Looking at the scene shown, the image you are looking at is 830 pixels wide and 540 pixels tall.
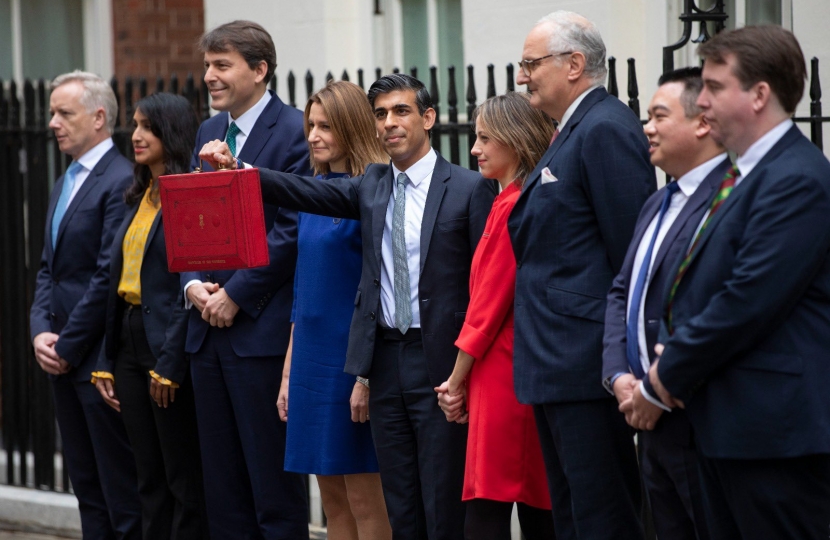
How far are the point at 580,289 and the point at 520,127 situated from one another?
67 centimetres

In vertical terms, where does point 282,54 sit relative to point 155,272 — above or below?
above

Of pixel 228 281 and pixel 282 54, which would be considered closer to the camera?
pixel 228 281

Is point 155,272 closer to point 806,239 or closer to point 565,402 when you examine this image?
point 565,402

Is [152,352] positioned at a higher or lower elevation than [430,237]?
lower

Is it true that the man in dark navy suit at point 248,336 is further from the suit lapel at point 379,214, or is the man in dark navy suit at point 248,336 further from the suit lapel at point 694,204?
the suit lapel at point 694,204

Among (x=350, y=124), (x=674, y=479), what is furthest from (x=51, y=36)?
(x=674, y=479)

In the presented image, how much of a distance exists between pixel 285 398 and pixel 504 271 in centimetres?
127

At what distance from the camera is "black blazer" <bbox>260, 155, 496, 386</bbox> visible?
4.11 meters

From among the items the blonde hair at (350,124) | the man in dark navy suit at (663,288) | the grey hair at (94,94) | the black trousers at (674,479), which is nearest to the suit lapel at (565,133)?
the man in dark navy suit at (663,288)

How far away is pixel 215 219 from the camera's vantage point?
13.8ft

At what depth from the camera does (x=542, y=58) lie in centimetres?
374

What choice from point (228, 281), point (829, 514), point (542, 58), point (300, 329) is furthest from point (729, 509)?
point (228, 281)

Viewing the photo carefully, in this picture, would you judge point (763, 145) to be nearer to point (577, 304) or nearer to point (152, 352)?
point (577, 304)

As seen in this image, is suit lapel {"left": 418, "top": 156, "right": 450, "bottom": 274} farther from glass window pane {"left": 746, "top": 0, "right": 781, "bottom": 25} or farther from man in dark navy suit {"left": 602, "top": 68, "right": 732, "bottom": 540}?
glass window pane {"left": 746, "top": 0, "right": 781, "bottom": 25}
